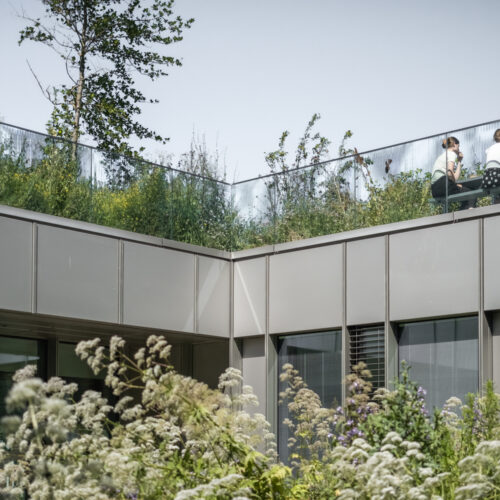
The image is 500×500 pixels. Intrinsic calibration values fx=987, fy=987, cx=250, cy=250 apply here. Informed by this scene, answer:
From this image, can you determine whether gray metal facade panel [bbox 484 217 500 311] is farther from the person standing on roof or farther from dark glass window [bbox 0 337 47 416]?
dark glass window [bbox 0 337 47 416]

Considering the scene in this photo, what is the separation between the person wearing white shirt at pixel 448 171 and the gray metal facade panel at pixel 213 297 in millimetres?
4238

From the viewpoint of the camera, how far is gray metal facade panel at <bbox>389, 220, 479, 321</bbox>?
1402 cm

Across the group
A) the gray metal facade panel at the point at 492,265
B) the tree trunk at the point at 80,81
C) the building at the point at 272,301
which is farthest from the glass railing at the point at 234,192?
the tree trunk at the point at 80,81

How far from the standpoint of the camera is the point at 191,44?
2584 cm

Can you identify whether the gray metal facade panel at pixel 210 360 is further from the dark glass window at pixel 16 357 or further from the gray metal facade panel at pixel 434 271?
the gray metal facade panel at pixel 434 271

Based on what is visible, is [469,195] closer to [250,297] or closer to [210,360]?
[250,297]

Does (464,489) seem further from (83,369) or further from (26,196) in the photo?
(83,369)

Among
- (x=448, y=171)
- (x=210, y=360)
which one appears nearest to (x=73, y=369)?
(x=210, y=360)

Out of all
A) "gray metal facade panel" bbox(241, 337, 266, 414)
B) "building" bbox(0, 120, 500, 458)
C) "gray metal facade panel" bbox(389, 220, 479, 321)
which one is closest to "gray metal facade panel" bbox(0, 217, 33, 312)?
"building" bbox(0, 120, 500, 458)

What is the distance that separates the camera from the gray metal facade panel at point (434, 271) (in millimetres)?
14023

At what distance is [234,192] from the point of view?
704 inches

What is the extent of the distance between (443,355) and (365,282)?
1786mm

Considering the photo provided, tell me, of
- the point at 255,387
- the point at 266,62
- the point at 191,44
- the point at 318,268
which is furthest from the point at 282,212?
the point at 266,62

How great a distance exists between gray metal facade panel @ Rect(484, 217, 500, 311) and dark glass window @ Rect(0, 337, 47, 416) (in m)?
7.71
